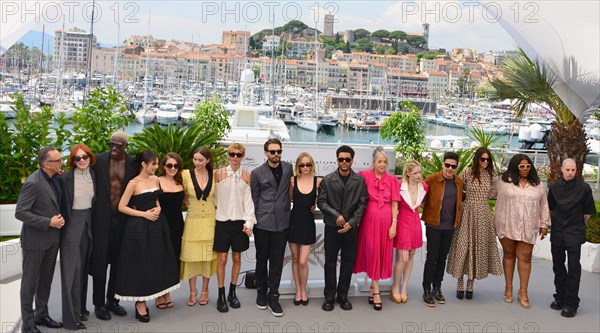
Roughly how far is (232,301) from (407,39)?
68.9m

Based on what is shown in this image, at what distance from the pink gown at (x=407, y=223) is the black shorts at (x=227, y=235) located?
1.31 m

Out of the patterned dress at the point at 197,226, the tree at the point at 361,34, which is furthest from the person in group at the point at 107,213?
the tree at the point at 361,34

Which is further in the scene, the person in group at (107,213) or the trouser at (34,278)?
the person in group at (107,213)

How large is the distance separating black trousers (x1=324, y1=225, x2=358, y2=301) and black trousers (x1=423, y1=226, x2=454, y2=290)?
71cm

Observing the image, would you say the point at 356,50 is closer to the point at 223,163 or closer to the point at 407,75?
the point at 407,75

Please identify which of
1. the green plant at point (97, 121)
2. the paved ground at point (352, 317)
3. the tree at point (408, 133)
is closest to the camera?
the paved ground at point (352, 317)

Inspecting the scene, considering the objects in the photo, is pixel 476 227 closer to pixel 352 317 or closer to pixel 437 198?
pixel 437 198

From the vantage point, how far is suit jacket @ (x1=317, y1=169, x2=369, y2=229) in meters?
4.79

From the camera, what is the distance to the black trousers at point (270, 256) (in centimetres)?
484

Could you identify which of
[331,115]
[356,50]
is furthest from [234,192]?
[356,50]

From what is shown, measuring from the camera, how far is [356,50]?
71.0 m

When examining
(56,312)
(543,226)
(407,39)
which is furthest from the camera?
(407,39)

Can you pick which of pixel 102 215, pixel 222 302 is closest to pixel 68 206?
pixel 102 215

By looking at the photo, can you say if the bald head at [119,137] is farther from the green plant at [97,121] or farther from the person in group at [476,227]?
the green plant at [97,121]
